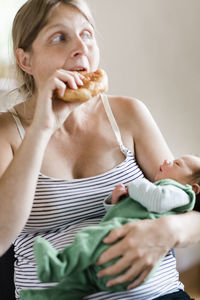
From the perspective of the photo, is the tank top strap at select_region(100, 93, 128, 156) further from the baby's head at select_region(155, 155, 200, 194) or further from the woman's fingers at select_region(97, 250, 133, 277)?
the woman's fingers at select_region(97, 250, 133, 277)

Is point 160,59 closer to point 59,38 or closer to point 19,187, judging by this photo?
point 59,38

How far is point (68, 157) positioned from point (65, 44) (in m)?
0.40

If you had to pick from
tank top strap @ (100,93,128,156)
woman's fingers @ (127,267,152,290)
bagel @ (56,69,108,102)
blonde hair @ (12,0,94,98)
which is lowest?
woman's fingers @ (127,267,152,290)

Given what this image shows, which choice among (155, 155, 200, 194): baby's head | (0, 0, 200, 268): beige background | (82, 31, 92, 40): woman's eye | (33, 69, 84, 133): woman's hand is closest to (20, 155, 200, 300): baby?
(155, 155, 200, 194): baby's head

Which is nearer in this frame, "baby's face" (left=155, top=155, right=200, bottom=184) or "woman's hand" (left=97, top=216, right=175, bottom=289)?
"woman's hand" (left=97, top=216, right=175, bottom=289)

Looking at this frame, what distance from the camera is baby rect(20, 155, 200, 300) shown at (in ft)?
3.59

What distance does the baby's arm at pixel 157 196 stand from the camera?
1248 mm

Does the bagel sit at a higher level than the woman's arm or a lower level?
higher

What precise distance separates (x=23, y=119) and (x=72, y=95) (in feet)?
1.03

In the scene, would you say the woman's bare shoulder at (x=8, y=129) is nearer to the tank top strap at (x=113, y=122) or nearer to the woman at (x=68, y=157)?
the woman at (x=68, y=157)

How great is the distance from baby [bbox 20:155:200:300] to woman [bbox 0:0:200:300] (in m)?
0.03

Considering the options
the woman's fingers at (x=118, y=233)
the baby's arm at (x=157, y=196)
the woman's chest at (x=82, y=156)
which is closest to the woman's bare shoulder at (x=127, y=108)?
the woman's chest at (x=82, y=156)

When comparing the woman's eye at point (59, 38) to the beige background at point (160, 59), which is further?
the beige background at point (160, 59)

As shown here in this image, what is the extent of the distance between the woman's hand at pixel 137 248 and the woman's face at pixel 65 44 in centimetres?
60
